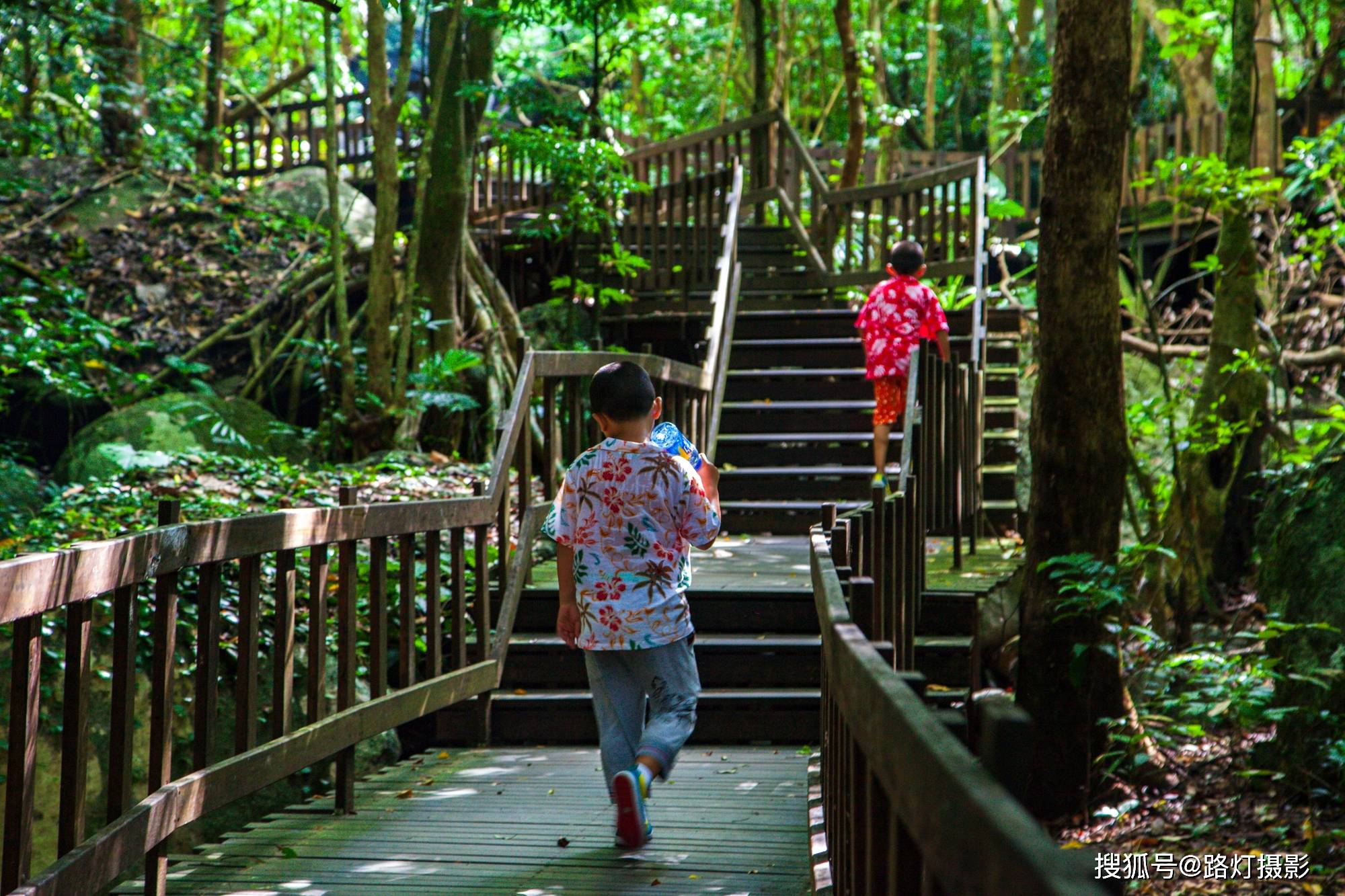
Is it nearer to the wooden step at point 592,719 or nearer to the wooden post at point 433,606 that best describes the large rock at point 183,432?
the wooden step at point 592,719

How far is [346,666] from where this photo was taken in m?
4.30

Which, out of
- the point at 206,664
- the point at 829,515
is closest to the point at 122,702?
the point at 206,664

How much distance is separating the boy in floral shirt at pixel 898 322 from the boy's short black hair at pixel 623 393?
4.58 metres

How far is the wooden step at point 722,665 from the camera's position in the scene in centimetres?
606

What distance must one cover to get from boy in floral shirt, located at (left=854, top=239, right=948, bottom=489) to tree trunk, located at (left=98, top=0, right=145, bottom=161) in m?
10.2

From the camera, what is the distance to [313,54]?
23938mm

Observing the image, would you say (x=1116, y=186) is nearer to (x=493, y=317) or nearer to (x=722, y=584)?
(x=722, y=584)

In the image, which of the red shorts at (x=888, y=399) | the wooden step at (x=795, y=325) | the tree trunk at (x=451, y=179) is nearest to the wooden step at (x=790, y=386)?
the wooden step at (x=795, y=325)

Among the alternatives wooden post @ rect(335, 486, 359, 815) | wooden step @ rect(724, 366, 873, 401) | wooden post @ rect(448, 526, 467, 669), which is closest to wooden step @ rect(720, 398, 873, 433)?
wooden step @ rect(724, 366, 873, 401)

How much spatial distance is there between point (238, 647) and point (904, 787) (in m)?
3.14

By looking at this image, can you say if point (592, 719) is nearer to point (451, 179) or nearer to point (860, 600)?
point (860, 600)

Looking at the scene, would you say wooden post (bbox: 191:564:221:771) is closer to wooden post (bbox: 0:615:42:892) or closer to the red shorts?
wooden post (bbox: 0:615:42:892)

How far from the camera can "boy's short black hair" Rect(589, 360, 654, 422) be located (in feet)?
12.4

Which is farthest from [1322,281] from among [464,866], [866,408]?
[464,866]
